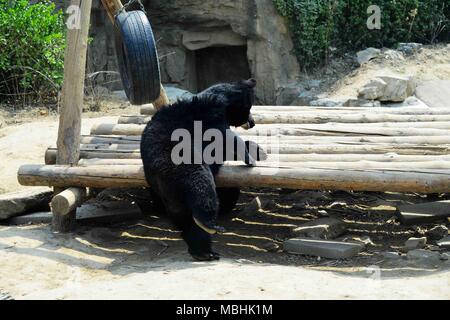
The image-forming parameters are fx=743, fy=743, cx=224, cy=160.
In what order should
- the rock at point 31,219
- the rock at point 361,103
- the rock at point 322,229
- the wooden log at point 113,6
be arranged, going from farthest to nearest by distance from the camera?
the rock at point 361,103, the wooden log at point 113,6, the rock at point 31,219, the rock at point 322,229

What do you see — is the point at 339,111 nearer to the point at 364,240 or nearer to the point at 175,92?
the point at 364,240

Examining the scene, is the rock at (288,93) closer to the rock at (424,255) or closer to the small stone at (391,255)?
the small stone at (391,255)

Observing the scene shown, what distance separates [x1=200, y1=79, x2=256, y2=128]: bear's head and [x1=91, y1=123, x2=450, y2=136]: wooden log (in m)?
0.59

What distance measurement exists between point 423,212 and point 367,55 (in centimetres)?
669

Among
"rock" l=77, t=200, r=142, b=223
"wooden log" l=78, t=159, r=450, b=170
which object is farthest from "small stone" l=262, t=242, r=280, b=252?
"rock" l=77, t=200, r=142, b=223

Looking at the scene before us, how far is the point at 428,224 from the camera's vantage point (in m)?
7.09

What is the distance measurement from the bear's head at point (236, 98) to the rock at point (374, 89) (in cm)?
531

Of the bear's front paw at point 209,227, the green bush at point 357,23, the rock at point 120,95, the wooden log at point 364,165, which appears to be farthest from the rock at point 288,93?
the bear's front paw at point 209,227

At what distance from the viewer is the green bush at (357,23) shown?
13648mm

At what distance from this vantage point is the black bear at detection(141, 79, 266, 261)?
18.9 feet

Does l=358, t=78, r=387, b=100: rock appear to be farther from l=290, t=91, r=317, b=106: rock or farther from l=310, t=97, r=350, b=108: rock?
l=290, t=91, r=317, b=106: rock

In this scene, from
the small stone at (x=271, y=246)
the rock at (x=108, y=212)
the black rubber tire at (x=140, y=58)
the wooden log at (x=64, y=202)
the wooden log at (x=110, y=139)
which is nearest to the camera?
the wooden log at (x=64, y=202)

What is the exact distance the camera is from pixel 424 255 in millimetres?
5875
